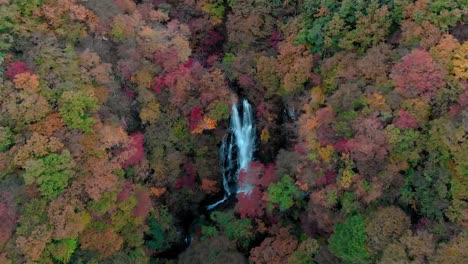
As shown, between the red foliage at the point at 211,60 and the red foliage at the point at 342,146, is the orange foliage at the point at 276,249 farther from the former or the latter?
the red foliage at the point at 211,60

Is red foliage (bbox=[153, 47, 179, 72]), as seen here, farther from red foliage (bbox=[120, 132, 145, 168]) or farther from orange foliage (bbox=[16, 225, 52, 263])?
orange foliage (bbox=[16, 225, 52, 263])

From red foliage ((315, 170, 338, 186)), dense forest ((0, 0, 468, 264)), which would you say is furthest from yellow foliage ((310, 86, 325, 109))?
red foliage ((315, 170, 338, 186))

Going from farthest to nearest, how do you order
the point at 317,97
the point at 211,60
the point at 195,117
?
the point at 211,60 → the point at 195,117 → the point at 317,97

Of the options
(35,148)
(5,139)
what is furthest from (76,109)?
(5,139)

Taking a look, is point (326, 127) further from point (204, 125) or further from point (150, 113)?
point (150, 113)

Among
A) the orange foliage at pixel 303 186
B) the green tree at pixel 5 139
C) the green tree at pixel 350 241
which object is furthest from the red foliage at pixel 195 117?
the green tree at pixel 350 241
